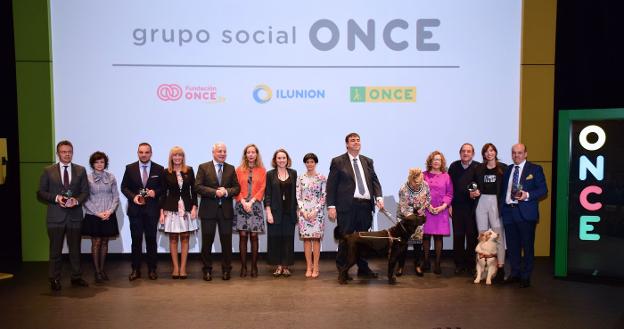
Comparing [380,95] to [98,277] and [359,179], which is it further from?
[98,277]

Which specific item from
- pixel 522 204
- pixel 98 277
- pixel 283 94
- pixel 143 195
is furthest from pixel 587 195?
pixel 98 277

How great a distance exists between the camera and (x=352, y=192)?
6.02 m

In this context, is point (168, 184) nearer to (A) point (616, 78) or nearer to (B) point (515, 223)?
(B) point (515, 223)

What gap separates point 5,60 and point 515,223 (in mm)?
6982

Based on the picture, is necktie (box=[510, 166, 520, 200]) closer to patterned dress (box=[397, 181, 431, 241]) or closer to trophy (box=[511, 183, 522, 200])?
trophy (box=[511, 183, 522, 200])

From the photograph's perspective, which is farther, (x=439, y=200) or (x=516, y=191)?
(x=439, y=200)

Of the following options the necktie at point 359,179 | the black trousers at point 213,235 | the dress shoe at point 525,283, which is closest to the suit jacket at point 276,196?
the black trousers at point 213,235

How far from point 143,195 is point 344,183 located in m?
2.33

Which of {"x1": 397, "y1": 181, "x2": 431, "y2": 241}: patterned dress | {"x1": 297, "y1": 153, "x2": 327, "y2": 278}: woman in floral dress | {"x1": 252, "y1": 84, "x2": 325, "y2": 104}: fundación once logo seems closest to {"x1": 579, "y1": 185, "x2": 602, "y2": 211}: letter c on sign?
{"x1": 397, "y1": 181, "x2": 431, "y2": 241}: patterned dress

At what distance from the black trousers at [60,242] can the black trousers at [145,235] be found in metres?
0.60

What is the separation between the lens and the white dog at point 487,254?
18.5 feet

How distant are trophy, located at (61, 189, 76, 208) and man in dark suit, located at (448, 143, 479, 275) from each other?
14.4ft

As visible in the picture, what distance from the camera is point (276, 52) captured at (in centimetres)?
712

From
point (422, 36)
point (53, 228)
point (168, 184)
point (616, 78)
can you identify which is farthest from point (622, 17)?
point (53, 228)
